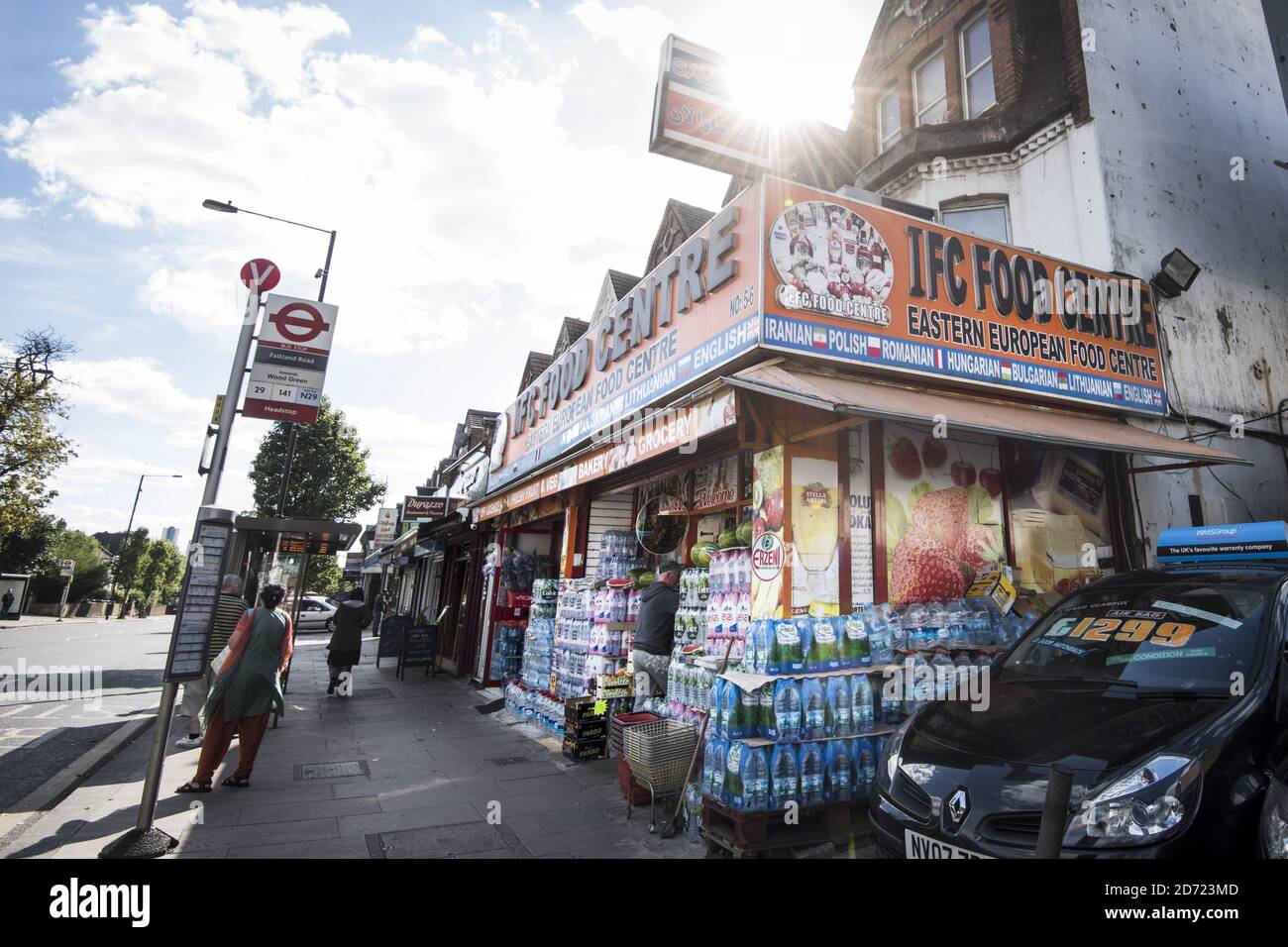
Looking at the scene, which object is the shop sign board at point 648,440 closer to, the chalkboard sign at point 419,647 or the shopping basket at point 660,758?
the shopping basket at point 660,758

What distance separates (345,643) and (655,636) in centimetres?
730

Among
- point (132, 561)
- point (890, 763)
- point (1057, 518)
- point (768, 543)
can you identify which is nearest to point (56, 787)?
point (768, 543)

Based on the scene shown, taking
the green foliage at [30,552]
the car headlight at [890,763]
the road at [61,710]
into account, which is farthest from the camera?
the green foliage at [30,552]

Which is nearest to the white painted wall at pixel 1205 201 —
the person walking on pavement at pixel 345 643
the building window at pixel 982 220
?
the building window at pixel 982 220

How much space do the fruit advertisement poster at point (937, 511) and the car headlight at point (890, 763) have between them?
7.00 feet

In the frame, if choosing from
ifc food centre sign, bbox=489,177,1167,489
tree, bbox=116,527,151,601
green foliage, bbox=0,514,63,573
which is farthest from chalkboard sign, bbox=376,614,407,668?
tree, bbox=116,527,151,601

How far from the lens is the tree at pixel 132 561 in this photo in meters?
49.9

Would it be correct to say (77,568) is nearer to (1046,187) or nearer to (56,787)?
(56,787)

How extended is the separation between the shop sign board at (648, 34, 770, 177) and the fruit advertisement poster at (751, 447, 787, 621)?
5281mm

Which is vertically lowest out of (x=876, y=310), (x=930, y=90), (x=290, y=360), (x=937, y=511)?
(x=937, y=511)

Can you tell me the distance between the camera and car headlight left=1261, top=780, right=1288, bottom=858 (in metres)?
2.62

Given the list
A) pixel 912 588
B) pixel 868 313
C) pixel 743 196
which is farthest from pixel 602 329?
pixel 912 588

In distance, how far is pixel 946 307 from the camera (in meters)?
6.80

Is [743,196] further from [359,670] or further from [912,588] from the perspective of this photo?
[359,670]
